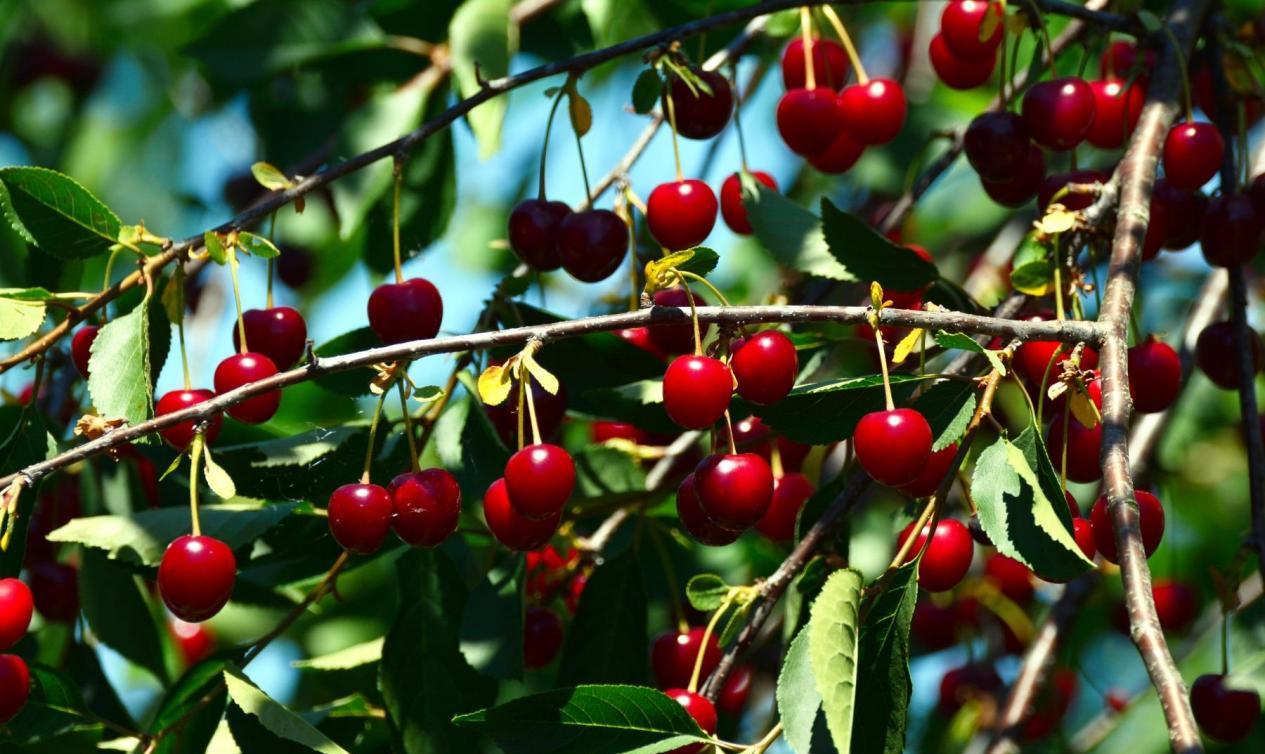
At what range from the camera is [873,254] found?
208cm

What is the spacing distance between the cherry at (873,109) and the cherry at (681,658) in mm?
828

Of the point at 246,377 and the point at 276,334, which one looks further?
the point at 276,334

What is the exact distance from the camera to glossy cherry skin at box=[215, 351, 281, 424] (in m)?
1.73

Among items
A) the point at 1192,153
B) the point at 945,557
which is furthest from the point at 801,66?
the point at 945,557

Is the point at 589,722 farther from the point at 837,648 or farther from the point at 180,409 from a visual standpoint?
the point at 180,409

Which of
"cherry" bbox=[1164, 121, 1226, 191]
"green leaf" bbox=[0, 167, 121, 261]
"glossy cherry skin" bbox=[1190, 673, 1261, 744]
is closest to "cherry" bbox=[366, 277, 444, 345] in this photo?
"green leaf" bbox=[0, 167, 121, 261]

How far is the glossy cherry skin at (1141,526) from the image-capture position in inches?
62.8

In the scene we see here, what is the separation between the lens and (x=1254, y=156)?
2.93m

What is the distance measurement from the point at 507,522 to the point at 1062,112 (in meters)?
0.99

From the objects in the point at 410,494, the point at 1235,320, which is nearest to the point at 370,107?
the point at 410,494

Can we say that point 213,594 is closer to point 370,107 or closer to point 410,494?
point 410,494

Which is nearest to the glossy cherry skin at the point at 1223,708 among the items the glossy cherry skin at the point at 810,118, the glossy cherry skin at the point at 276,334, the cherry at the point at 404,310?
the glossy cherry skin at the point at 810,118

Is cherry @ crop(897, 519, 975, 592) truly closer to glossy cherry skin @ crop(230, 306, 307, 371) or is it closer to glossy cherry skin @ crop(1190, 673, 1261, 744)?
glossy cherry skin @ crop(1190, 673, 1261, 744)

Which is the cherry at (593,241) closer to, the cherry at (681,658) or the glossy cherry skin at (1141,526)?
the cherry at (681,658)
